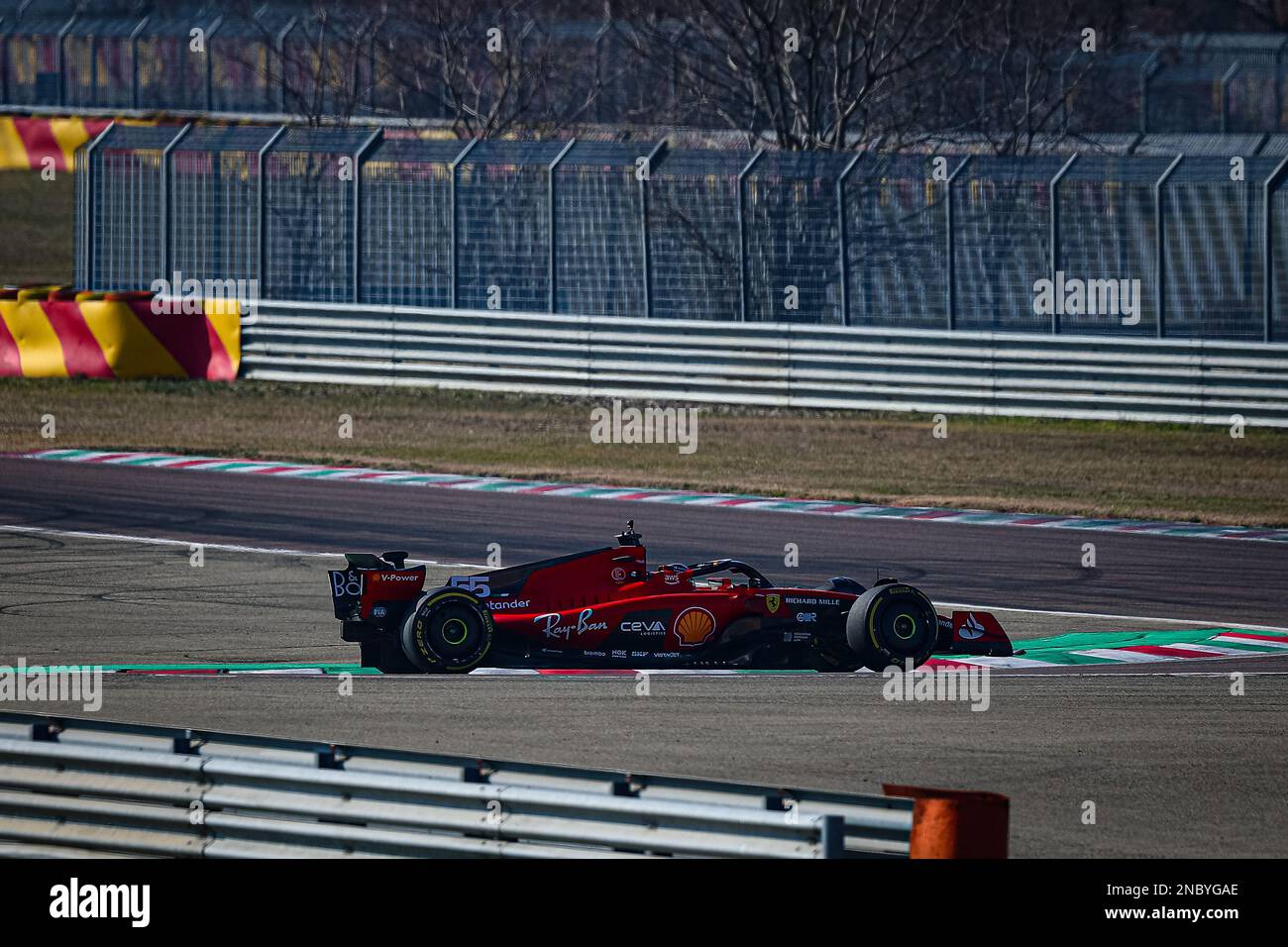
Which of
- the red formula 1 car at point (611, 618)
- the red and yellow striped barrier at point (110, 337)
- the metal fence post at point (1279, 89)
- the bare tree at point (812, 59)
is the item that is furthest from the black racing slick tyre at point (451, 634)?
the metal fence post at point (1279, 89)

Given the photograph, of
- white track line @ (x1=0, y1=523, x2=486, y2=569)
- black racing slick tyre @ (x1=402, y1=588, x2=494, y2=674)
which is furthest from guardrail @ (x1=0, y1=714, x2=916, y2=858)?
white track line @ (x1=0, y1=523, x2=486, y2=569)

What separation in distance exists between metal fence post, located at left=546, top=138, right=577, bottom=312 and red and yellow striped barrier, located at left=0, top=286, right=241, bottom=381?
162 inches

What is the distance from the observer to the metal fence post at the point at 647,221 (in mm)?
24453

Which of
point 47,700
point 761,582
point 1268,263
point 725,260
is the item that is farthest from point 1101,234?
point 47,700

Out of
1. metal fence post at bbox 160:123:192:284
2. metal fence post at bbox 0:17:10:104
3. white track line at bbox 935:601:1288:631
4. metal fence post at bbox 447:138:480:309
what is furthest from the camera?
metal fence post at bbox 0:17:10:104

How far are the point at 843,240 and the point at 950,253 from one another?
1.35m

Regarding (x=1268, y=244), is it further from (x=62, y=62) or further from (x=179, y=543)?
(x=62, y=62)

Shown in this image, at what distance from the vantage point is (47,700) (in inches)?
419

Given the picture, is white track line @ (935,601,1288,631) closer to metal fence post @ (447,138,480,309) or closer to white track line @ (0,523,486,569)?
white track line @ (0,523,486,569)

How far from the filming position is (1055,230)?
22.9m

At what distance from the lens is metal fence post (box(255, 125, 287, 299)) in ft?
83.8

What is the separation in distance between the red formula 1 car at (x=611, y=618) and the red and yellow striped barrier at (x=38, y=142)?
29007 mm
